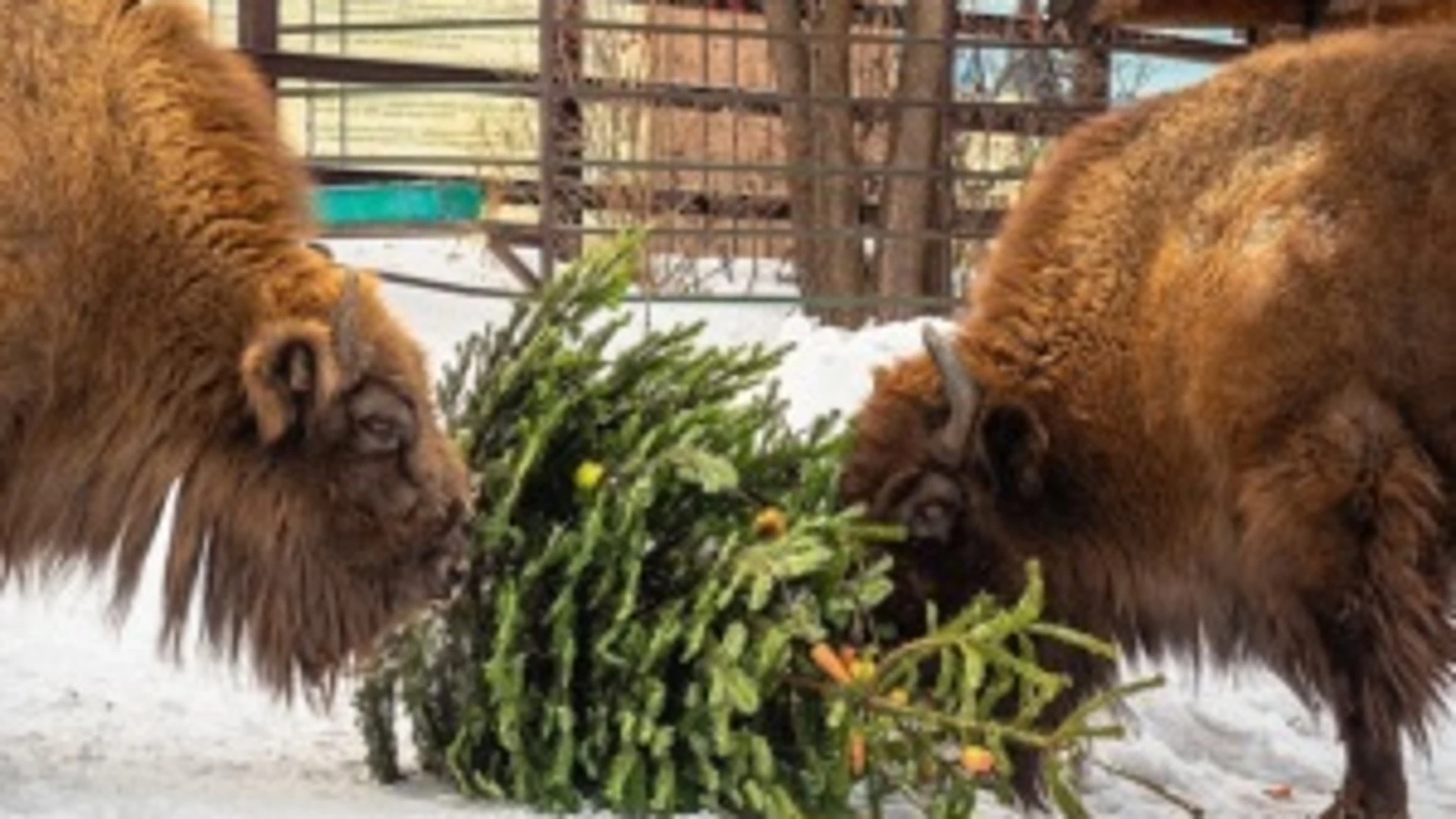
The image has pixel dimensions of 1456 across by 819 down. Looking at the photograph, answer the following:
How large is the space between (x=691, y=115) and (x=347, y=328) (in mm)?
13813

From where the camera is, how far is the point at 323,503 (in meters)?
7.50

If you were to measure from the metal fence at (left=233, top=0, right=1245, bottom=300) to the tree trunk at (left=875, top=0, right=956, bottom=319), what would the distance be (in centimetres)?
7

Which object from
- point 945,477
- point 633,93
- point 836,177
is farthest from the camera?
point 836,177

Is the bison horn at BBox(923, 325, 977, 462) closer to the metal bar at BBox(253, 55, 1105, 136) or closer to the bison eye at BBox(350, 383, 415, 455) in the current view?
the bison eye at BBox(350, 383, 415, 455)

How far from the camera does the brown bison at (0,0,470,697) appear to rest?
290 inches

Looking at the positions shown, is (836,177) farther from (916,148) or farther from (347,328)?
(347,328)

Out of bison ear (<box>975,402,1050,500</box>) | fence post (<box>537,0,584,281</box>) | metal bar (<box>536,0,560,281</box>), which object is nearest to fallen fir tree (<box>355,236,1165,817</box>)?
bison ear (<box>975,402,1050,500</box>)

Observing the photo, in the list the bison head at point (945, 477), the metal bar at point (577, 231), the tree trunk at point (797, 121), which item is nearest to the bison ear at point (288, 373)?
the bison head at point (945, 477)

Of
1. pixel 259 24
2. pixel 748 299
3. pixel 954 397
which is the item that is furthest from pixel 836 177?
pixel 954 397

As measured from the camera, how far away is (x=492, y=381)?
25.6 ft

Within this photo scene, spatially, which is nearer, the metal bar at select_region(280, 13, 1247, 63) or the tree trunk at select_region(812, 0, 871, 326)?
the metal bar at select_region(280, 13, 1247, 63)

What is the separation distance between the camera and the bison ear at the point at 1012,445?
838 cm

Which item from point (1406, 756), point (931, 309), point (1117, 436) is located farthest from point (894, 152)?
point (1117, 436)

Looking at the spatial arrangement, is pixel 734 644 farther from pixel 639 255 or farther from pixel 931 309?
pixel 931 309
